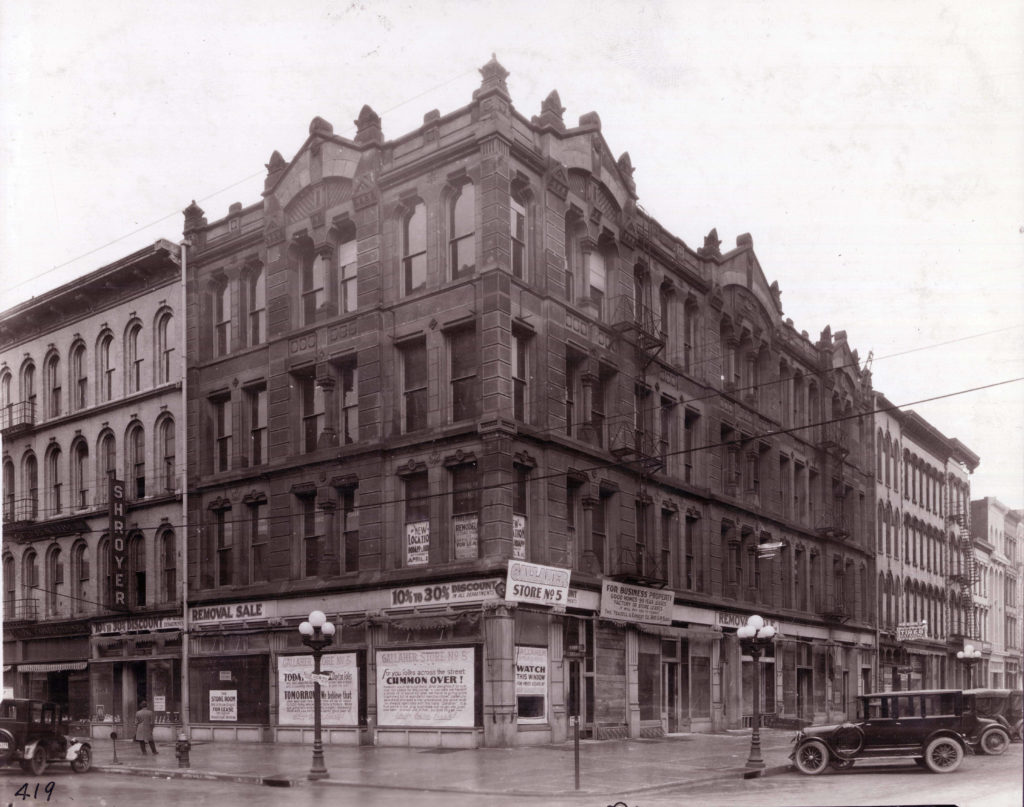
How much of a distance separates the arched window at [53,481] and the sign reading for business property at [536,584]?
18.3 meters

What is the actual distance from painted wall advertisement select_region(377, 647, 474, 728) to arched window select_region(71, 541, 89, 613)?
1359 cm

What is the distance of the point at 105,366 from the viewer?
125 ft

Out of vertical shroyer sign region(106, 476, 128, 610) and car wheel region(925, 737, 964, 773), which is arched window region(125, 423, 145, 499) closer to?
vertical shroyer sign region(106, 476, 128, 610)

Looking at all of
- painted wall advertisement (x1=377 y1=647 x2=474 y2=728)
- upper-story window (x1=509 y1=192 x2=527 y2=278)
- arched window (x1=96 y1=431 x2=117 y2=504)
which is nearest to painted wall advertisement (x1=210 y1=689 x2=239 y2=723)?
painted wall advertisement (x1=377 y1=647 x2=474 y2=728)

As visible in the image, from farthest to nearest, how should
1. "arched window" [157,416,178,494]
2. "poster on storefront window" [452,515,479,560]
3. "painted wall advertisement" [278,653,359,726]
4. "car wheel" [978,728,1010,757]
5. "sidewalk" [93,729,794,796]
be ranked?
"arched window" [157,416,178,494] < "painted wall advertisement" [278,653,359,726] < "poster on storefront window" [452,515,479,560] < "car wheel" [978,728,1010,757] < "sidewalk" [93,729,794,796]

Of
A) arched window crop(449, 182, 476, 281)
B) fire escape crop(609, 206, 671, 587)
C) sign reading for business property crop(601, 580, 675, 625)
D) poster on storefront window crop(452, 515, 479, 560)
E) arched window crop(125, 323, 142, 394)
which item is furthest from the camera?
arched window crop(125, 323, 142, 394)

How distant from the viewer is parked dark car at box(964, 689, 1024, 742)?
2228cm

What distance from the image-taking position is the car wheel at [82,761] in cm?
2423

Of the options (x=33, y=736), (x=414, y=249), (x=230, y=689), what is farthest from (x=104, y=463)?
(x=33, y=736)

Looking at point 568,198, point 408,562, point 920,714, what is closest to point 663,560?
point 408,562

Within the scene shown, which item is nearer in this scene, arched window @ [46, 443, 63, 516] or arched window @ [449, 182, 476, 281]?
arched window @ [449, 182, 476, 281]

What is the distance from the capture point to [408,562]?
29.6 metres

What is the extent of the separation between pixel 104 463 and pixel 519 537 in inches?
671

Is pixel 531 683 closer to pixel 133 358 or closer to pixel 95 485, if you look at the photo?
pixel 95 485
